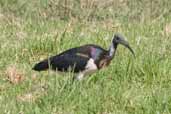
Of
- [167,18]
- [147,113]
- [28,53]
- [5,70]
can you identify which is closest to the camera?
[147,113]

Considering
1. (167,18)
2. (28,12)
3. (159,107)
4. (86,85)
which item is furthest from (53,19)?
(159,107)

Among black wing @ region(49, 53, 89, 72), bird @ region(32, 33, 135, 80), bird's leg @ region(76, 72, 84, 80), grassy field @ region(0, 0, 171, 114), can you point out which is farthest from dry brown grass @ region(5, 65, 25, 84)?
bird's leg @ region(76, 72, 84, 80)

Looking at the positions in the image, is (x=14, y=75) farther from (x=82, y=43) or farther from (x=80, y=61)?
(x=82, y=43)

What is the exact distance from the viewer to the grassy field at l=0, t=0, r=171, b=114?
721 centimetres

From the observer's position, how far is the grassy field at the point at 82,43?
7.21 m

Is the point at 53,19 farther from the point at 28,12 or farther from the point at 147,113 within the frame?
the point at 147,113

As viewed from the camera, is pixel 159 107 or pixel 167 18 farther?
pixel 167 18

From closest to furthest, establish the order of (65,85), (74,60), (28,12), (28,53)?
1. (65,85)
2. (74,60)
3. (28,53)
4. (28,12)

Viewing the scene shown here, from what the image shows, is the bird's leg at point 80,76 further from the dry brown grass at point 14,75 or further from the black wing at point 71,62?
the dry brown grass at point 14,75

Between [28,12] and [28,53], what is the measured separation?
4.10 metres

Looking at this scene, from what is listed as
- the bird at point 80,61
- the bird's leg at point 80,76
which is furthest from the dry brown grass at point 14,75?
the bird's leg at point 80,76

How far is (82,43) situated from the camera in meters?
10.1

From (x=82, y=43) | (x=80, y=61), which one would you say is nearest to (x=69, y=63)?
(x=80, y=61)

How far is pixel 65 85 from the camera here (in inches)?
292
